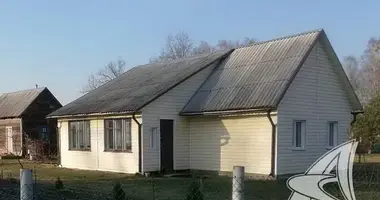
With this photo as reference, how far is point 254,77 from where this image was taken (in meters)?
19.7

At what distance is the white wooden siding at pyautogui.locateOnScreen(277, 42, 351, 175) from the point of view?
59.0ft

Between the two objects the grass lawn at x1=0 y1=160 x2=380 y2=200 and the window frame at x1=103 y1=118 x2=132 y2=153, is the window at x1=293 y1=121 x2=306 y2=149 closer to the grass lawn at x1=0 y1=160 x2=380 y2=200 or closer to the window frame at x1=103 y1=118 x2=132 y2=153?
the grass lawn at x1=0 y1=160 x2=380 y2=200

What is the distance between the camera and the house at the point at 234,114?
713 inches

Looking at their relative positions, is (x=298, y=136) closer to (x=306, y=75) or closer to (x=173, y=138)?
(x=306, y=75)

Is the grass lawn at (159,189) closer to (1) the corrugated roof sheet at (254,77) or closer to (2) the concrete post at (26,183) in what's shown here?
(1) the corrugated roof sheet at (254,77)

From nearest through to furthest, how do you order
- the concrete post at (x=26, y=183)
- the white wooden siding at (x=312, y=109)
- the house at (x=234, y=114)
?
the concrete post at (x=26, y=183) → the white wooden siding at (x=312, y=109) → the house at (x=234, y=114)

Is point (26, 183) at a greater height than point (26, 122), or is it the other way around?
point (26, 183)

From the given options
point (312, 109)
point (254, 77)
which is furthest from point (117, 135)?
point (312, 109)

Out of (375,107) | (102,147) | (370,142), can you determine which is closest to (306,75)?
(102,147)

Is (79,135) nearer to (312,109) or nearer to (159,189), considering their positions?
(159,189)

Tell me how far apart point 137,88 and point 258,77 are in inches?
242

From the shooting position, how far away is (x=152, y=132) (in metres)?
19.9

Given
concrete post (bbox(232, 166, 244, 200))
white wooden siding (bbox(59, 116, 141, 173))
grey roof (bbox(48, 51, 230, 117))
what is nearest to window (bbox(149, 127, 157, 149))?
white wooden siding (bbox(59, 116, 141, 173))

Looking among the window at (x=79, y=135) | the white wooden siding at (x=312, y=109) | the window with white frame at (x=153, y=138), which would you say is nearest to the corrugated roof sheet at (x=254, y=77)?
the white wooden siding at (x=312, y=109)
